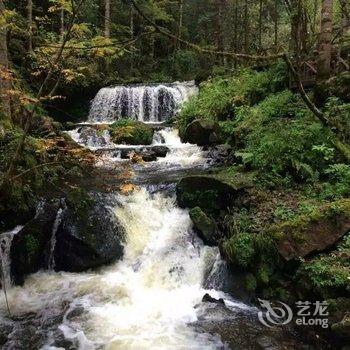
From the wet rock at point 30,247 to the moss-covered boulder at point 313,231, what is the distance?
4582 millimetres

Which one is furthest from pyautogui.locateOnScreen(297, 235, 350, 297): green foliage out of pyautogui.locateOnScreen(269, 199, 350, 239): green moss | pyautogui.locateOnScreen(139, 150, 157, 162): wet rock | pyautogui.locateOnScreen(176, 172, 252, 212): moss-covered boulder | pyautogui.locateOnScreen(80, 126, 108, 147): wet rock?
pyautogui.locateOnScreen(80, 126, 108, 147): wet rock

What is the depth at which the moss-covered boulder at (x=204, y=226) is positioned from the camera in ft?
27.4

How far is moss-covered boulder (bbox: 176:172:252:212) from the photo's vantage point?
8.77m

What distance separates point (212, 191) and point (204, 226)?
933 mm

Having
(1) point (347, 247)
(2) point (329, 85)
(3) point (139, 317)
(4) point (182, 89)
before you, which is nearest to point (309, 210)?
(1) point (347, 247)

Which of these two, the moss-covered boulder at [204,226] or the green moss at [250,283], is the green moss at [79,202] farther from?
the green moss at [250,283]

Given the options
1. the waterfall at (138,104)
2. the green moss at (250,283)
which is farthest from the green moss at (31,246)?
the waterfall at (138,104)

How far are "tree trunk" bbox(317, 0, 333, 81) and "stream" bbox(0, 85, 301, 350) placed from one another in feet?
16.8

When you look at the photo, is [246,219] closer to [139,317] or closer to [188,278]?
[188,278]

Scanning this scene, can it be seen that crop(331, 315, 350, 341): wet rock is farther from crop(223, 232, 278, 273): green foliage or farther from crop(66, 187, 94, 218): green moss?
crop(66, 187, 94, 218): green moss

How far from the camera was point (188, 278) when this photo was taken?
26.2ft

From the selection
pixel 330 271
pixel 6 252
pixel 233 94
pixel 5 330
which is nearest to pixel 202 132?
pixel 233 94

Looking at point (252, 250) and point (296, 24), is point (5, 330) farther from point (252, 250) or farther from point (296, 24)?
point (296, 24)

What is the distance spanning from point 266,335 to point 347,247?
2018 millimetres
